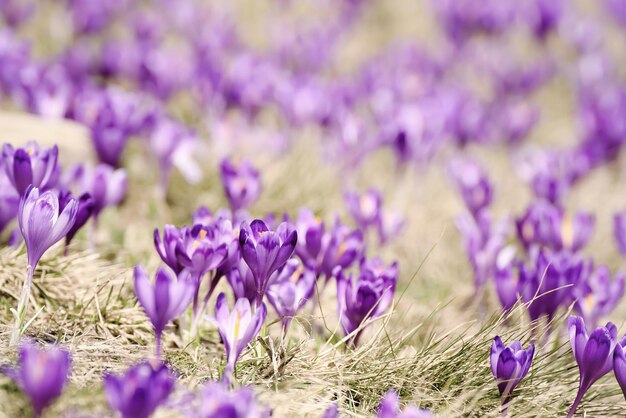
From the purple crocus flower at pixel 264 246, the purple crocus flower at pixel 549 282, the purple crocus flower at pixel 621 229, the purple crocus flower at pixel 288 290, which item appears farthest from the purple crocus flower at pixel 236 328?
the purple crocus flower at pixel 621 229

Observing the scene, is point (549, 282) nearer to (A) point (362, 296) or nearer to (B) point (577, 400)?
(B) point (577, 400)

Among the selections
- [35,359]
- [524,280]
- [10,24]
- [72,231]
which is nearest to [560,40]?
[10,24]

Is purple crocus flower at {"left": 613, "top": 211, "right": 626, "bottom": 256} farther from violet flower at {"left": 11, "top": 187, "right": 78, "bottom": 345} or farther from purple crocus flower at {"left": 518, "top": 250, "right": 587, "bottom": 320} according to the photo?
violet flower at {"left": 11, "top": 187, "right": 78, "bottom": 345}

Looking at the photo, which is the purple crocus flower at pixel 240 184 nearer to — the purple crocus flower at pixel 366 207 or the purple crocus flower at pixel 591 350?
the purple crocus flower at pixel 366 207

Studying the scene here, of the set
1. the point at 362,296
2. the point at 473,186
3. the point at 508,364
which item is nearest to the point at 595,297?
the point at 508,364

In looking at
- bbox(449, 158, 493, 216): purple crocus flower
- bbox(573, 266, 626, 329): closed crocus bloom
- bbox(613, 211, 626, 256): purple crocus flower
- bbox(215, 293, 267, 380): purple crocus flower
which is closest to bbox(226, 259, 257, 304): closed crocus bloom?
bbox(215, 293, 267, 380): purple crocus flower
